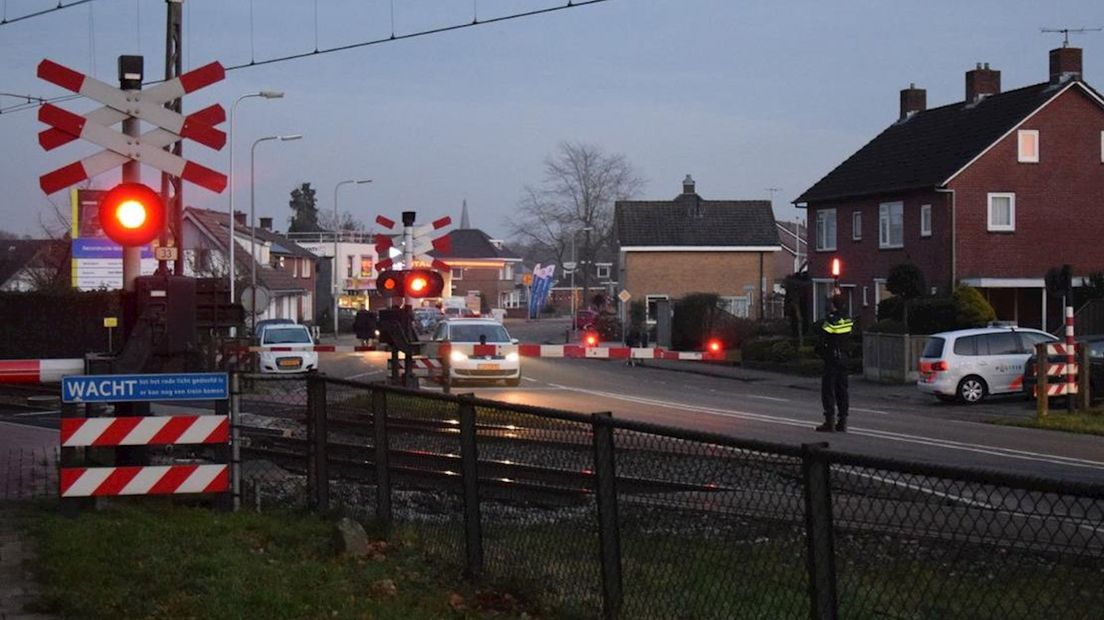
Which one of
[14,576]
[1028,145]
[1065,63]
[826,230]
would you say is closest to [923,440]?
[14,576]

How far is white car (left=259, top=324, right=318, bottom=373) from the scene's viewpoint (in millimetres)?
39250

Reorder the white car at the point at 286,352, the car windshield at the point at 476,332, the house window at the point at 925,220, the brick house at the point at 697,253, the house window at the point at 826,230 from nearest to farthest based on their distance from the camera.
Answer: the car windshield at the point at 476,332 < the white car at the point at 286,352 < the house window at the point at 925,220 < the house window at the point at 826,230 < the brick house at the point at 697,253

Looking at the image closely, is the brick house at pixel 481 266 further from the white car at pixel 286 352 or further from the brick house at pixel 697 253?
the white car at pixel 286 352

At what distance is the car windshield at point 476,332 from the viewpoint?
33125 millimetres

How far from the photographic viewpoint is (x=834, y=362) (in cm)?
2022

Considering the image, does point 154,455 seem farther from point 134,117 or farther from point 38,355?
point 38,355

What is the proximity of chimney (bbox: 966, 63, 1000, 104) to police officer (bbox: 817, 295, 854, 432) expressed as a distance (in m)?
32.4

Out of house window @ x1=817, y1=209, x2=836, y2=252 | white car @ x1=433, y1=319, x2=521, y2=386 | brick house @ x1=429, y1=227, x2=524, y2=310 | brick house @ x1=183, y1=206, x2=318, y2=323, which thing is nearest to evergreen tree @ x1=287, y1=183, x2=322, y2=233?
brick house @ x1=429, y1=227, x2=524, y2=310

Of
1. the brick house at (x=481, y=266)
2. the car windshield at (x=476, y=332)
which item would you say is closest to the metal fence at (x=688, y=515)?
the car windshield at (x=476, y=332)

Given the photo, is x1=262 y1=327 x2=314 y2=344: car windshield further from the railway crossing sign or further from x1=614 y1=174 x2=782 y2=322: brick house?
x1=614 y1=174 x2=782 y2=322: brick house

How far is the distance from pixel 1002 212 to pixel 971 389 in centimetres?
1854

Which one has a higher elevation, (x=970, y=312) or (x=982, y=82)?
(x=982, y=82)

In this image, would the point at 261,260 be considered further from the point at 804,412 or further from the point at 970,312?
the point at 804,412

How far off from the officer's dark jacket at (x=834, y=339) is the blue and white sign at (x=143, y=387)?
11.0 metres
